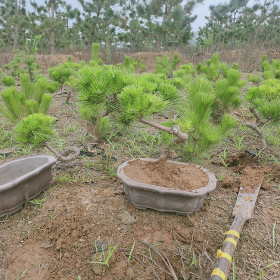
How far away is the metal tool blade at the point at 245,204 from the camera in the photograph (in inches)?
48.8

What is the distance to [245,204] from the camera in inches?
51.7

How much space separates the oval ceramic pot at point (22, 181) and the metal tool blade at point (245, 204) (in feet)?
4.25

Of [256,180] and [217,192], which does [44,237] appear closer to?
[217,192]

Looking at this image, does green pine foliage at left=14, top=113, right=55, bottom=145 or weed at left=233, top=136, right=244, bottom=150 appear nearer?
green pine foliage at left=14, top=113, right=55, bottom=145

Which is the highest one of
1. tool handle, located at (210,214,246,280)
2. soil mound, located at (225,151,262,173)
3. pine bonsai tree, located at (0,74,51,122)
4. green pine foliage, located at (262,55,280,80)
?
green pine foliage, located at (262,55,280,80)

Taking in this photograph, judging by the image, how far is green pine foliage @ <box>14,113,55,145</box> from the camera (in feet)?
4.08

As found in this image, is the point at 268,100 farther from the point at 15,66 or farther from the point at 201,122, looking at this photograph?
the point at 15,66

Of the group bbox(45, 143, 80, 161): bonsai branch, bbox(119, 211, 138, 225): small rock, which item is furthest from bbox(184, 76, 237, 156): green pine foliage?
bbox(45, 143, 80, 161): bonsai branch

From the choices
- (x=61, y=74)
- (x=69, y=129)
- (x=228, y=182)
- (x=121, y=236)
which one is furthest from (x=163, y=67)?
(x=121, y=236)

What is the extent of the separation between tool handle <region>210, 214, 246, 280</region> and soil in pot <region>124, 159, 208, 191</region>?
0.92 ft

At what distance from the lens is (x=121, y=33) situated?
17062mm

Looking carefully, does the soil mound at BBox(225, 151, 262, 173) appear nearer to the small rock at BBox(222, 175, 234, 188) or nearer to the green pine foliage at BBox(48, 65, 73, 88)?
the small rock at BBox(222, 175, 234, 188)

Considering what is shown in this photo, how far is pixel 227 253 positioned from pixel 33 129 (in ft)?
4.23

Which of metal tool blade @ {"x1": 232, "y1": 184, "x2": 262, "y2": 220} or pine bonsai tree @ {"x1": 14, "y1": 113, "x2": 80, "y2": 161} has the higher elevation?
pine bonsai tree @ {"x1": 14, "y1": 113, "x2": 80, "y2": 161}
